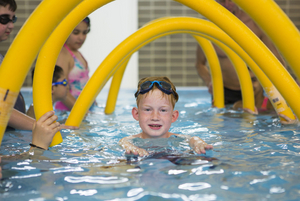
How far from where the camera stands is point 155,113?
83.6 inches

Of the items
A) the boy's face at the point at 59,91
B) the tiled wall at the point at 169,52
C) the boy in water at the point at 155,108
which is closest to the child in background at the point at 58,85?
the boy's face at the point at 59,91

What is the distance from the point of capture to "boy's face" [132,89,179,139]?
212cm

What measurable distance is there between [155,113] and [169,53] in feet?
24.3

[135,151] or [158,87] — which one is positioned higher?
[158,87]

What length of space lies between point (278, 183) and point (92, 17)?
859cm

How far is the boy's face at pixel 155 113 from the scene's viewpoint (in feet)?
6.97

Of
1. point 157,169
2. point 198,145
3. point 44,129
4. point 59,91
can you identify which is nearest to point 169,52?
point 59,91

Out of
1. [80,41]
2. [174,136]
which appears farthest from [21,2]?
[174,136]

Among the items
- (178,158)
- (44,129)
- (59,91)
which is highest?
(59,91)

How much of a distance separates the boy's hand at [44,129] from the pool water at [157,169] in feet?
0.27

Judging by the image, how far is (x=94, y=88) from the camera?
2.72m

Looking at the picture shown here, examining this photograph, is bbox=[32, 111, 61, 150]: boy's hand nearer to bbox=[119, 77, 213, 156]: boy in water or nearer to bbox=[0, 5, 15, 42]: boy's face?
bbox=[119, 77, 213, 156]: boy in water

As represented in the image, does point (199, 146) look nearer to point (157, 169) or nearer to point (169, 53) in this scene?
point (157, 169)

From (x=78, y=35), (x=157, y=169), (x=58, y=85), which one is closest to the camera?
(x=157, y=169)
